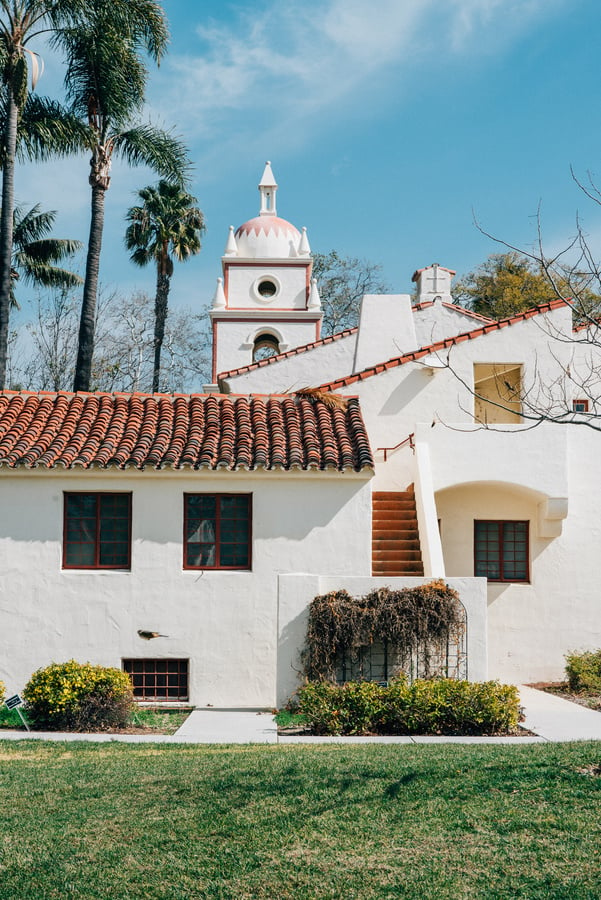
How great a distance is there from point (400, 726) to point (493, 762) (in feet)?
10.5

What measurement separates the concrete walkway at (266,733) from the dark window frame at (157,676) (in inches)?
25.1

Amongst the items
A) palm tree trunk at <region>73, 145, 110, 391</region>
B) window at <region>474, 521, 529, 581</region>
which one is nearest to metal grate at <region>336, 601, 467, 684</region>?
window at <region>474, 521, 529, 581</region>

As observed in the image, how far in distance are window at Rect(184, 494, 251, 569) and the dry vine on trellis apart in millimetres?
2103

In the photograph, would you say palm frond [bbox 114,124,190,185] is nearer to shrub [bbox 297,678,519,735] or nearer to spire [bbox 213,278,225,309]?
spire [bbox 213,278,225,309]

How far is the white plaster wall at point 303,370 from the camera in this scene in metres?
27.3

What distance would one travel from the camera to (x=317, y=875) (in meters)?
6.68

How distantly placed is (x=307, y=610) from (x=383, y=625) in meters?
1.21

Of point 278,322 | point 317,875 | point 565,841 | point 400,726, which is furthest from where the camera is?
point 278,322

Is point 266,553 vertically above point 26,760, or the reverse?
point 266,553

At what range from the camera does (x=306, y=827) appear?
7.70m

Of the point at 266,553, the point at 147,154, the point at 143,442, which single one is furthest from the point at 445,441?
the point at 147,154

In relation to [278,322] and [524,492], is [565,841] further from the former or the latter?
[278,322]

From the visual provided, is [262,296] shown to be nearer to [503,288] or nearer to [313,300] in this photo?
[313,300]

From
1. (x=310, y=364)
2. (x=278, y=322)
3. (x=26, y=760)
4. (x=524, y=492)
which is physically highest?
(x=278, y=322)
